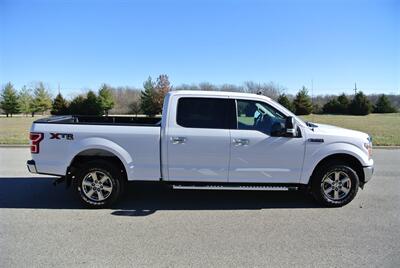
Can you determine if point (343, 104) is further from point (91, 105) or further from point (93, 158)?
point (93, 158)

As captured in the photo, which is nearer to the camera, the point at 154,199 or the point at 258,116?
the point at 258,116

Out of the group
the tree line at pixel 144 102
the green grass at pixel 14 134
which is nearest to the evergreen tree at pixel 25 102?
the tree line at pixel 144 102

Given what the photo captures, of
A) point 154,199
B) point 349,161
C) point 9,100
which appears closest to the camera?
point 349,161

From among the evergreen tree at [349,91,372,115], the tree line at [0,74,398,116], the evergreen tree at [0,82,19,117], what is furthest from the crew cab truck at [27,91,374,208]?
the evergreen tree at [0,82,19,117]

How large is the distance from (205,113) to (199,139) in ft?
1.56

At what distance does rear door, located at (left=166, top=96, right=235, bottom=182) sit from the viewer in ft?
17.8

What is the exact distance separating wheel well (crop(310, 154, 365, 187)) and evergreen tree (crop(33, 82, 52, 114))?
2620 inches

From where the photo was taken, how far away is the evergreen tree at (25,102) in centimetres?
6341

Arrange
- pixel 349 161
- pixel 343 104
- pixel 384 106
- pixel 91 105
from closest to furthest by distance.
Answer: pixel 349 161
pixel 91 105
pixel 343 104
pixel 384 106

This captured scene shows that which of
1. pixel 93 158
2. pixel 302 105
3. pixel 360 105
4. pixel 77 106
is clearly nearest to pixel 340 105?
pixel 360 105

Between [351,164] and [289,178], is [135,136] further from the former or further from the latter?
[351,164]

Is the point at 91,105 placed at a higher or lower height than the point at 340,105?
higher

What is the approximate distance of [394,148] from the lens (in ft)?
44.4

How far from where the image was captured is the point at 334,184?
5688mm
